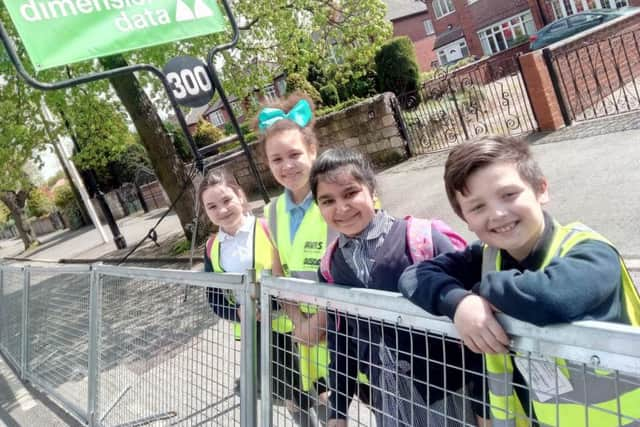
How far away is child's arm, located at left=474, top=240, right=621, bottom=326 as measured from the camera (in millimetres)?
1007

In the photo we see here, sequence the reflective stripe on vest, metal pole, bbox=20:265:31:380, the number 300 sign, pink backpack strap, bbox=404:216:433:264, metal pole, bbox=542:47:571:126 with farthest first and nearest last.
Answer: metal pole, bbox=542:47:571:126, metal pole, bbox=20:265:31:380, the number 300 sign, the reflective stripe on vest, pink backpack strap, bbox=404:216:433:264

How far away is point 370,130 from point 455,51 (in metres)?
29.8

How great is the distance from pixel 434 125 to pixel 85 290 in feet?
28.0

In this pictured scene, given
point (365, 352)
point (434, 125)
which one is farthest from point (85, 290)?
point (434, 125)

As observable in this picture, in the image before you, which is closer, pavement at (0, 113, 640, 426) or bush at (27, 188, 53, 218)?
pavement at (0, 113, 640, 426)

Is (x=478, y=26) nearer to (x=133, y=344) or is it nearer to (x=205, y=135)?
(x=205, y=135)

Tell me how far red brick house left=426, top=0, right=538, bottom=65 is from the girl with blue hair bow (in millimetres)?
30693

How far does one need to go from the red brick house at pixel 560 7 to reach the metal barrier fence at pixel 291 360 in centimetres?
2955

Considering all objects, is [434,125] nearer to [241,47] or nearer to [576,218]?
[241,47]

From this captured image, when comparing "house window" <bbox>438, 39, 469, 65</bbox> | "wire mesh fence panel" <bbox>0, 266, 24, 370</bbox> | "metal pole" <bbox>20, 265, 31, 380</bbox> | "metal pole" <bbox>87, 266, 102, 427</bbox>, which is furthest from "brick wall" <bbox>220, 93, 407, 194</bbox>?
"house window" <bbox>438, 39, 469, 65</bbox>

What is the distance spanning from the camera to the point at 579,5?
26.0 metres

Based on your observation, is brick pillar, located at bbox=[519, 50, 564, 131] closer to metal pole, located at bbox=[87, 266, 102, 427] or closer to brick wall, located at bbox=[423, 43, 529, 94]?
brick wall, located at bbox=[423, 43, 529, 94]

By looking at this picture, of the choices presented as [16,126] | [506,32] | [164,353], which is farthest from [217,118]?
[164,353]

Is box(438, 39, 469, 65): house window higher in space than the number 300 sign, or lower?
higher
